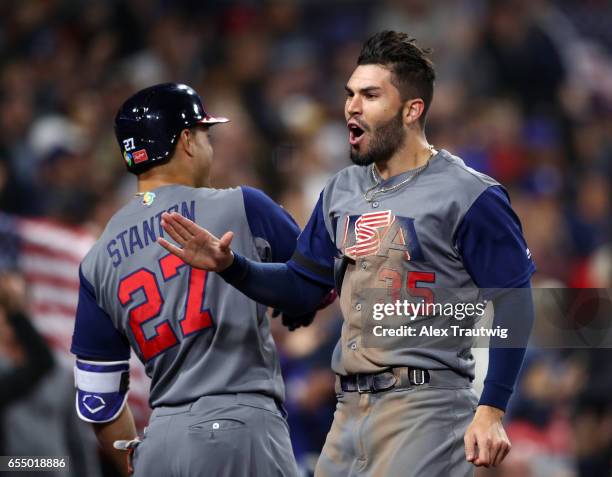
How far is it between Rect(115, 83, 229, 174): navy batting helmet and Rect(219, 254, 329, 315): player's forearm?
23.7 inches

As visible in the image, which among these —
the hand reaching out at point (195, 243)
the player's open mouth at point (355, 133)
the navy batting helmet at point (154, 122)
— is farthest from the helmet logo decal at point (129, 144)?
the player's open mouth at point (355, 133)

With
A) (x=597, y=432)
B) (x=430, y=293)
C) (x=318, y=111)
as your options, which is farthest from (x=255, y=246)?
(x=318, y=111)

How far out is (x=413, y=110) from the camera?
3482mm

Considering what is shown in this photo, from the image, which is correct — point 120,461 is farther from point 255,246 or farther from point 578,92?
point 578,92

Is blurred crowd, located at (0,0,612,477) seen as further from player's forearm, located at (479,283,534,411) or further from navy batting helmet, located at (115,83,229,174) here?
player's forearm, located at (479,283,534,411)

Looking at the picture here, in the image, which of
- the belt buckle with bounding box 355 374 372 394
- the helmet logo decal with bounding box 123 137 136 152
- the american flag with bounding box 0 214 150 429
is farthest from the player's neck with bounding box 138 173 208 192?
the american flag with bounding box 0 214 150 429

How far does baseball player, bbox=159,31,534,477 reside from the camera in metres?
3.20

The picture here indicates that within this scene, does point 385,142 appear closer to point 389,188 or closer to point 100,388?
point 389,188

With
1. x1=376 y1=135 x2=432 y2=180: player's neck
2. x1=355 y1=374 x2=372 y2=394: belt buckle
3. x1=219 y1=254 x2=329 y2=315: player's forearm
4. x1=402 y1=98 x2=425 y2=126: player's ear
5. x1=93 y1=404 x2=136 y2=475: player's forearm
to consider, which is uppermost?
x1=402 y1=98 x2=425 y2=126: player's ear

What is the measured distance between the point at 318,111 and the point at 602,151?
2.50 metres

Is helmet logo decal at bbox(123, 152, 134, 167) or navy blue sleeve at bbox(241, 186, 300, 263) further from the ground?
helmet logo decal at bbox(123, 152, 134, 167)

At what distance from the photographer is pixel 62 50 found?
935 centimetres

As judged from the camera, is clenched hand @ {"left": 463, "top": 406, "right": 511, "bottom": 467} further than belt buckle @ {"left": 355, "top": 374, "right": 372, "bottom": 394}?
No

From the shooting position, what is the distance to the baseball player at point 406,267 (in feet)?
10.5
